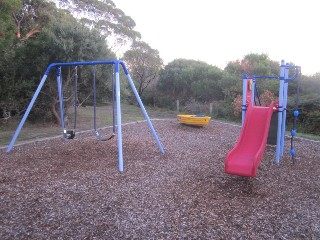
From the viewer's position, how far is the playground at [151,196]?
9.84ft

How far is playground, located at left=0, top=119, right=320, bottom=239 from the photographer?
2998 millimetres

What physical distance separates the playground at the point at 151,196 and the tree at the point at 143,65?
15.0 metres

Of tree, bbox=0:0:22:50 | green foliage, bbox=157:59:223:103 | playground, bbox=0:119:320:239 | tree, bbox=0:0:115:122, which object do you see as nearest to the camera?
playground, bbox=0:119:320:239

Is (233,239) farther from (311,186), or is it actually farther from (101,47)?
(101,47)

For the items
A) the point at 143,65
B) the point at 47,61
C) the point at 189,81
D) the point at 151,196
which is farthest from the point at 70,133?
the point at 143,65

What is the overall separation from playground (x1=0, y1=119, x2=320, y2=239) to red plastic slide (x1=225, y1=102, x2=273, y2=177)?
0.91 feet

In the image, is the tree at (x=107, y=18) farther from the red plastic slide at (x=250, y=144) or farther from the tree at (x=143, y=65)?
the red plastic slide at (x=250, y=144)

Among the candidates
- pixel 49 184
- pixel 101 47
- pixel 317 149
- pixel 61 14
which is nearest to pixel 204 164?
pixel 49 184

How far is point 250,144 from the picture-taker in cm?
514

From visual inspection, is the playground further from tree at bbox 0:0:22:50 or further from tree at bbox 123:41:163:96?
tree at bbox 123:41:163:96

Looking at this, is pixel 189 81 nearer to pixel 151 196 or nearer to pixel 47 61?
pixel 47 61

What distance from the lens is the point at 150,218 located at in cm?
322

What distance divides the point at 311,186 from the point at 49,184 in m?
4.02

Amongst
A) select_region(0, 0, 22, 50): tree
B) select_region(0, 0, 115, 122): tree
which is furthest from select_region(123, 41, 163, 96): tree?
select_region(0, 0, 22, 50): tree
